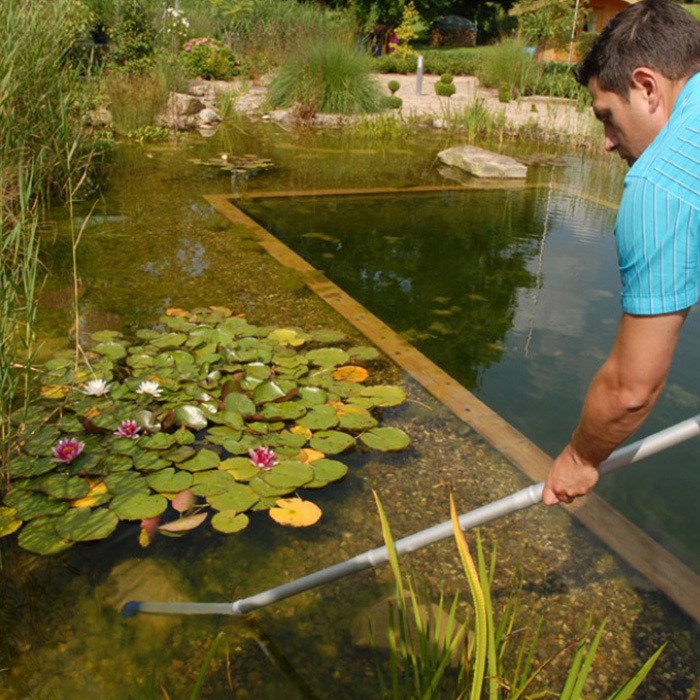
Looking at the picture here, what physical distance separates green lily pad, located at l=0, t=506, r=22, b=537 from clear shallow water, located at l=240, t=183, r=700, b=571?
1.98 m

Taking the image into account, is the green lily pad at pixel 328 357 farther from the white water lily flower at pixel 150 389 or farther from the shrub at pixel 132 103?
the shrub at pixel 132 103

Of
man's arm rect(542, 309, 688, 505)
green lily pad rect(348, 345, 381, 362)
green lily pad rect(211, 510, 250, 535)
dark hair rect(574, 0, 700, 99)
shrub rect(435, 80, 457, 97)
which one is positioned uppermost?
dark hair rect(574, 0, 700, 99)

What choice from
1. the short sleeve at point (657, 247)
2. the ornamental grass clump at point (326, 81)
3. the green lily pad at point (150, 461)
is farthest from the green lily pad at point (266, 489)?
the ornamental grass clump at point (326, 81)

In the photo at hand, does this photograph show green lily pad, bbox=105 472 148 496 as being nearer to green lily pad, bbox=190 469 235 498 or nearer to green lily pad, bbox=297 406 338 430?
green lily pad, bbox=190 469 235 498

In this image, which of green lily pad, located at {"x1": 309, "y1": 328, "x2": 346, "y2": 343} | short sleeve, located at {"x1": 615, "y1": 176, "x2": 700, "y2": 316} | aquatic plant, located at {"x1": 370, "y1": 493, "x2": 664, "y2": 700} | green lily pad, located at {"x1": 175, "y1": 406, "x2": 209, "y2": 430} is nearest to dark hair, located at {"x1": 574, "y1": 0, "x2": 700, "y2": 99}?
short sleeve, located at {"x1": 615, "y1": 176, "x2": 700, "y2": 316}

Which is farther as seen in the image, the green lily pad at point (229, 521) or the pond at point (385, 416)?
the green lily pad at point (229, 521)

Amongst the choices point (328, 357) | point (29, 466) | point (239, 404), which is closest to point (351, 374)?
point (328, 357)

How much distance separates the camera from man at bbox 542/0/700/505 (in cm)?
124

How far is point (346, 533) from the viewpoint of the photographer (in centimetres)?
251

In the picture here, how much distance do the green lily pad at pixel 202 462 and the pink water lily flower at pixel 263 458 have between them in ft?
0.43

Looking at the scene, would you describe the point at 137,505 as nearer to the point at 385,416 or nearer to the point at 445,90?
the point at 385,416

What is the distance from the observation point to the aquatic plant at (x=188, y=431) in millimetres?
2566

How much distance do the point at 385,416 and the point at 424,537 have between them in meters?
1.46

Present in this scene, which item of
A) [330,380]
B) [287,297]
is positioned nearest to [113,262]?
[287,297]
